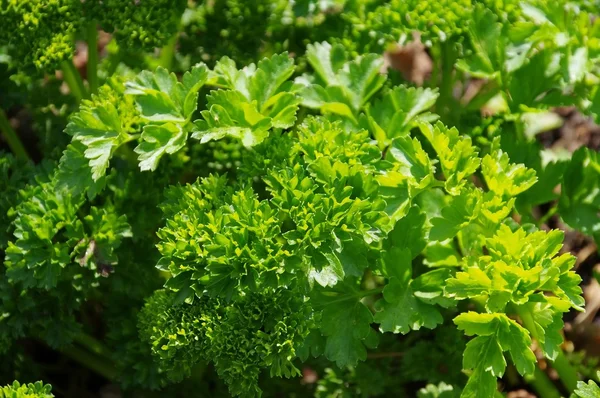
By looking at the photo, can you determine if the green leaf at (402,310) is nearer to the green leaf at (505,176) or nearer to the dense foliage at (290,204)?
the dense foliage at (290,204)

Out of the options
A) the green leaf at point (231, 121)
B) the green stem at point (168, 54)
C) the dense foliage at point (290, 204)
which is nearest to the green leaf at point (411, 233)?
the dense foliage at point (290, 204)

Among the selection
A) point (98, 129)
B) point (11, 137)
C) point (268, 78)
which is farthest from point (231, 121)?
point (11, 137)

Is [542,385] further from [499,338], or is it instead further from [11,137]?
[11,137]

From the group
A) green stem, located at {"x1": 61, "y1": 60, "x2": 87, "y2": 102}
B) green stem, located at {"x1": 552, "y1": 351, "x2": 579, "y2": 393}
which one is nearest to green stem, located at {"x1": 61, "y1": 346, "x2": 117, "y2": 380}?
green stem, located at {"x1": 61, "y1": 60, "x2": 87, "y2": 102}

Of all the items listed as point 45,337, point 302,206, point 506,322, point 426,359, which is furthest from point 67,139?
point 506,322

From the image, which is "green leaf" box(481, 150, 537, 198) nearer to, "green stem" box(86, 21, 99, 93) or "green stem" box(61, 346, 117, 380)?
"green stem" box(86, 21, 99, 93)

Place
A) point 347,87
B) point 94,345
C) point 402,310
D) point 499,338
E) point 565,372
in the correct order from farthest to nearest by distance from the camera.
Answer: point 94,345 → point 565,372 → point 347,87 → point 402,310 → point 499,338
